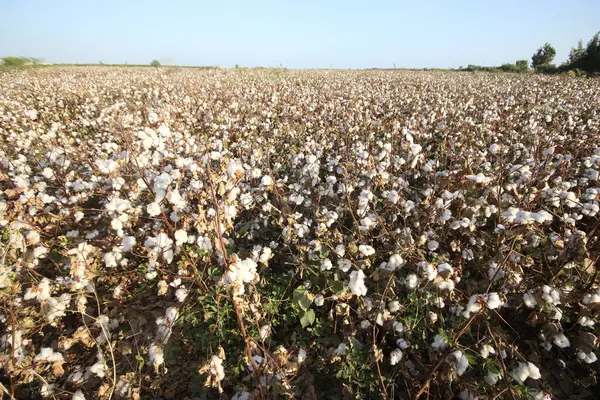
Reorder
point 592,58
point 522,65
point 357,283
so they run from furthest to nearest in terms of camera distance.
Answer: point 522,65
point 592,58
point 357,283

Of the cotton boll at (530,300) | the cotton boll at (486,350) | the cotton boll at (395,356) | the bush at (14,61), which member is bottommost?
the cotton boll at (395,356)

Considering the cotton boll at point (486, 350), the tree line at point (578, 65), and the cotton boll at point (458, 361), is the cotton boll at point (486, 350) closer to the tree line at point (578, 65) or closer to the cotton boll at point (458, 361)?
the cotton boll at point (458, 361)

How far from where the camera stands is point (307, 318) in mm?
2529

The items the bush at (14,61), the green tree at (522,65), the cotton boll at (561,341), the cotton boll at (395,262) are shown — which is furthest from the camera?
the green tree at (522,65)

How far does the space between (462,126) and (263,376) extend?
20.3 ft

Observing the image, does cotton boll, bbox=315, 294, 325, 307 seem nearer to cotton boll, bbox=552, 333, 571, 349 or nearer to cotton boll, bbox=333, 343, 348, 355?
cotton boll, bbox=333, 343, 348, 355

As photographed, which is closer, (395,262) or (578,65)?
(395,262)

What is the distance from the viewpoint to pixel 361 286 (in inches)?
82.4

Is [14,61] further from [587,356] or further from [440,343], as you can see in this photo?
[587,356]

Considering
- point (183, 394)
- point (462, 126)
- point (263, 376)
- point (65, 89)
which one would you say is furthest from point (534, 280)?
point (65, 89)

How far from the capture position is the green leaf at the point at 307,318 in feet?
8.21

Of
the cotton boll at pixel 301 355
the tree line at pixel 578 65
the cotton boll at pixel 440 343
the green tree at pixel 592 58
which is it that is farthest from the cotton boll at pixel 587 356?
the green tree at pixel 592 58

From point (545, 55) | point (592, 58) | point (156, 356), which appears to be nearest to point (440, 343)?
point (156, 356)

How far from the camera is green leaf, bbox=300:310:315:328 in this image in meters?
2.50
